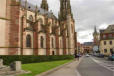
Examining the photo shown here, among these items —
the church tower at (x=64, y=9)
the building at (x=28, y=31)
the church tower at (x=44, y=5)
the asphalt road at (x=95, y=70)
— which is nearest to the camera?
the asphalt road at (x=95, y=70)

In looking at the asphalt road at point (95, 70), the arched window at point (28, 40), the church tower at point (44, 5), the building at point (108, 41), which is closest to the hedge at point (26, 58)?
the arched window at point (28, 40)

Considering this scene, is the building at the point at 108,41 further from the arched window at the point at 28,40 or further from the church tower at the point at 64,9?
the arched window at the point at 28,40

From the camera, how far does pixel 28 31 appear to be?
33.3m

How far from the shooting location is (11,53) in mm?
23625

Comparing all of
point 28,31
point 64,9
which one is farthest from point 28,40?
point 64,9

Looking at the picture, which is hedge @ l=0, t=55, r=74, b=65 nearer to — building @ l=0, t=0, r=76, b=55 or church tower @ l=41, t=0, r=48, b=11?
building @ l=0, t=0, r=76, b=55

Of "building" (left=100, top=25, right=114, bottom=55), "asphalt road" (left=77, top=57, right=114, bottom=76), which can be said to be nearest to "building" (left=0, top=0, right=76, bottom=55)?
"asphalt road" (left=77, top=57, right=114, bottom=76)

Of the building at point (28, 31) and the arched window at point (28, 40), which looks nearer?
the building at point (28, 31)

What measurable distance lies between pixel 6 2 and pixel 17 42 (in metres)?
7.51

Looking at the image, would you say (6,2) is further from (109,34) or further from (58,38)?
(109,34)

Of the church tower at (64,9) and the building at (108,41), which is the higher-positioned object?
the church tower at (64,9)

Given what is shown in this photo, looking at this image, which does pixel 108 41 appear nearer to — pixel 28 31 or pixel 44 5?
pixel 44 5

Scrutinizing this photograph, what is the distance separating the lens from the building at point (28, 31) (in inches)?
937

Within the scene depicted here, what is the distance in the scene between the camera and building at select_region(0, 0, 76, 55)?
23797 millimetres
